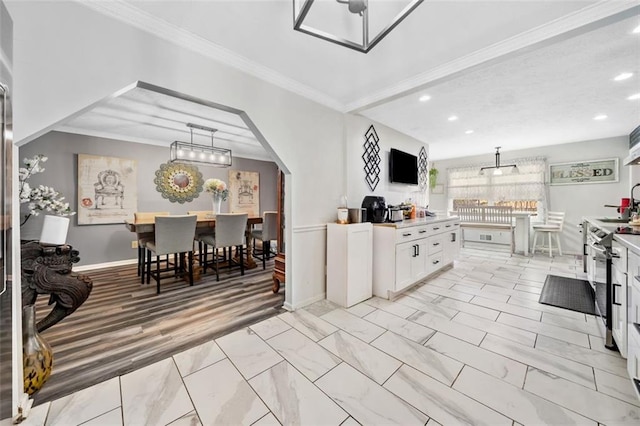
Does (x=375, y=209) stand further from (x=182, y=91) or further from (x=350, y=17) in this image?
(x=182, y=91)

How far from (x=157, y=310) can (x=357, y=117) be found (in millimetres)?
3367

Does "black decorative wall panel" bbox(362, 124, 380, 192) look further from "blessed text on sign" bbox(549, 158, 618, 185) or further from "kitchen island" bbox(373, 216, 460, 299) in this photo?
"blessed text on sign" bbox(549, 158, 618, 185)

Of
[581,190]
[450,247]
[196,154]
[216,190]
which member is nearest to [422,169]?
[450,247]

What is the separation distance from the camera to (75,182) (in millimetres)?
4129

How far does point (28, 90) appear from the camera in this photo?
4.25 ft

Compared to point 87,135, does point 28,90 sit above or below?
below

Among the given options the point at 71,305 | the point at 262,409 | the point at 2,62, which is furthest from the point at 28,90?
the point at 262,409

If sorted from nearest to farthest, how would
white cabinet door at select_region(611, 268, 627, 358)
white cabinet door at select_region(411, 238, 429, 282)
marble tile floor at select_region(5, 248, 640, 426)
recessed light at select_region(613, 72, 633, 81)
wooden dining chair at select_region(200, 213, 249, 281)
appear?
marble tile floor at select_region(5, 248, 640, 426)
white cabinet door at select_region(611, 268, 627, 358)
recessed light at select_region(613, 72, 633, 81)
white cabinet door at select_region(411, 238, 429, 282)
wooden dining chair at select_region(200, 213, 249, 281)

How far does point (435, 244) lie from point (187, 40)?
12.1 feet

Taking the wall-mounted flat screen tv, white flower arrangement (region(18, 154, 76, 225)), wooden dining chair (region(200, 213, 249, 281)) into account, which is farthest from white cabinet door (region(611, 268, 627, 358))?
→ wooden dining chair (region(200, 213, 249, 281))

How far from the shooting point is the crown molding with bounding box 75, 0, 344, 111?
1.57 metres

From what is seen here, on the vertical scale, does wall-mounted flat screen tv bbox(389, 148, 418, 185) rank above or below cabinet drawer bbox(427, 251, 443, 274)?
above

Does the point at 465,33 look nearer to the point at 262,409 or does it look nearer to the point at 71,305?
the point at 262,409

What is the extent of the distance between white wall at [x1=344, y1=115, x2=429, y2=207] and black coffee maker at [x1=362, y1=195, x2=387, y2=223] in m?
0.19
